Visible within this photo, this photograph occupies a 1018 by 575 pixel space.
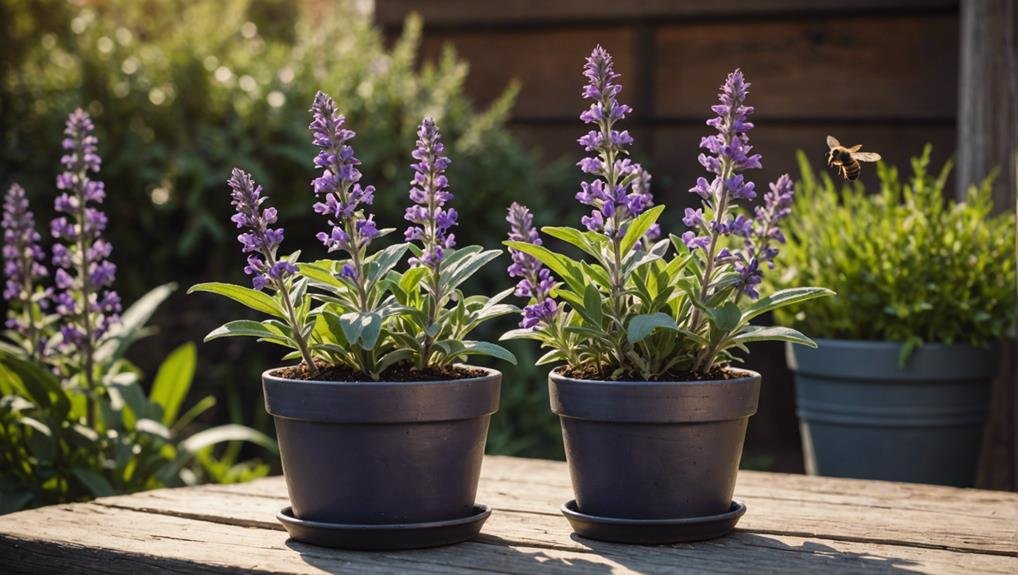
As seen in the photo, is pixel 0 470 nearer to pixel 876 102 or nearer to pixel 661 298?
pixel 661 298

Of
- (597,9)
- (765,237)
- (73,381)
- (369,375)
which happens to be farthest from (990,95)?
(73,381)

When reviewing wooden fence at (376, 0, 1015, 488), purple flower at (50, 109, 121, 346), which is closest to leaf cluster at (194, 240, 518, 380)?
purple flower at (50, 109, 121, 346)

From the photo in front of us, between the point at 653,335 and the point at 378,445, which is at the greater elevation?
the point at 653,335

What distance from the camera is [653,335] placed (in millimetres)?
1840

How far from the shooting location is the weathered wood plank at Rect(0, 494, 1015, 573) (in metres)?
1.71

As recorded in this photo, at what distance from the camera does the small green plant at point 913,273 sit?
→ 3.07 m

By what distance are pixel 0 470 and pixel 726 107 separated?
1.98m

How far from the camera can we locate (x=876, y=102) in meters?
4.47

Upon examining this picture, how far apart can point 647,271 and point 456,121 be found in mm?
2889

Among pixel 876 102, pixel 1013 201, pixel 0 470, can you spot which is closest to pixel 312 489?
pixel 0 470

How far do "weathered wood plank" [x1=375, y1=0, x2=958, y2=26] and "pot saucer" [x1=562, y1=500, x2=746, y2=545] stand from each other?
3.06m

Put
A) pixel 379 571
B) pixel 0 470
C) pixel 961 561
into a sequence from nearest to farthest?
1. pixel 379 571
2. pixel 961 561
3. pixel 0 470

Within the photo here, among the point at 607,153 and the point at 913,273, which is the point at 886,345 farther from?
the point at 607,153

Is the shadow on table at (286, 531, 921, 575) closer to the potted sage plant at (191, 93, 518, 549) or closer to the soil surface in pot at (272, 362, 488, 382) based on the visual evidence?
the potted sage plant at (191, 93, 518, 549)
